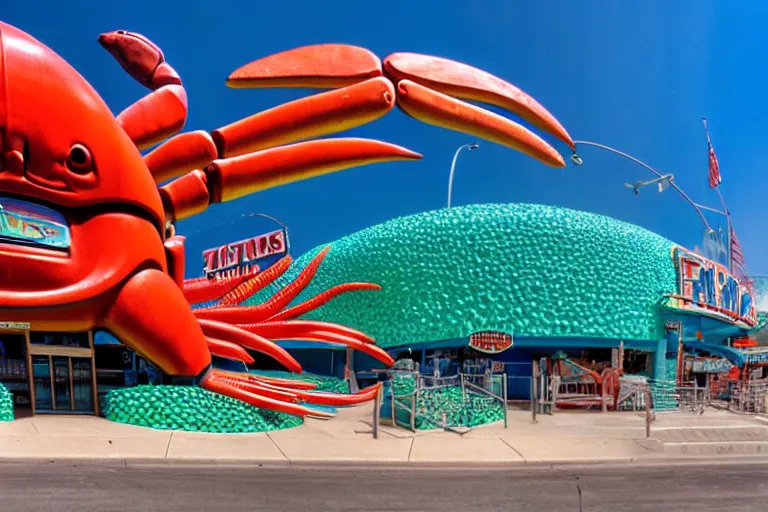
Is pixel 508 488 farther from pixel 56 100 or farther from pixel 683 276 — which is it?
pixel 683 276

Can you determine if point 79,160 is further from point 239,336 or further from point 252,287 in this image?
point 252,287

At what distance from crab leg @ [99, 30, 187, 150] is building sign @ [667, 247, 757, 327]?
1656cm

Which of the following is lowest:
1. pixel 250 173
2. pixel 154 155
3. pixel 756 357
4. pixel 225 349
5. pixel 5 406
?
pixel 5 406

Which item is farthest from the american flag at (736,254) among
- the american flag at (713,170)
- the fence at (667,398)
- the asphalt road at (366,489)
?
the asphalt road at (366,489)

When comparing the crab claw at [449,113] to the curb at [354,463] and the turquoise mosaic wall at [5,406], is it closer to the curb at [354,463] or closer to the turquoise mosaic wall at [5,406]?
the curb at [354,463]

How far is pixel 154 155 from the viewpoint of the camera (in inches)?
167

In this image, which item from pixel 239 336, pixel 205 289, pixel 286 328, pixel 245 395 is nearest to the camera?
pixel 245 395

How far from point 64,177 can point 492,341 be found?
1514cm

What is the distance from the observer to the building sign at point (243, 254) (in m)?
22.8

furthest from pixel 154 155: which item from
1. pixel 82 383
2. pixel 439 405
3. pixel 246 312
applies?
pixel 82 383

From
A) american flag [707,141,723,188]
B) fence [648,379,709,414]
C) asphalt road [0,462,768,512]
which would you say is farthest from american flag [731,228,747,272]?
asphalt road [0,462,768,512]

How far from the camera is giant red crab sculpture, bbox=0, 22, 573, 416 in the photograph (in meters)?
2.79

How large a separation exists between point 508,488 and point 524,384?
470 inches

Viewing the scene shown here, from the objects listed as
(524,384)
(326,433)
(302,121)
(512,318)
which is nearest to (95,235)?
(302,121)
